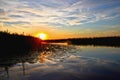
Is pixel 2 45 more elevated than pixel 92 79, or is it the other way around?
pixel 2 45

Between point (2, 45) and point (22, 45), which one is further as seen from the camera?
point (22, 45)

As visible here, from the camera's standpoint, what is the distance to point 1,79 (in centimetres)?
1044

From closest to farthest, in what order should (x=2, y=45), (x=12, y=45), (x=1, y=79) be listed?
(x=1, y=79) < (x=2, y=45) < (x=12, y=45)

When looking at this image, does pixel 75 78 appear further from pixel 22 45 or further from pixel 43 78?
pixel 22 45

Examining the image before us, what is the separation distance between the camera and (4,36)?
1061 inches

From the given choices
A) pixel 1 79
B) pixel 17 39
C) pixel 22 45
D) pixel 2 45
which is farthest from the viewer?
pixel 22 45

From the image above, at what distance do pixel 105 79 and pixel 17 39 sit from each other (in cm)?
2414

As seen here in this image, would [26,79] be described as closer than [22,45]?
Yes

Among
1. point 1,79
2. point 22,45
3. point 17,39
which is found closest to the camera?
point 1,79

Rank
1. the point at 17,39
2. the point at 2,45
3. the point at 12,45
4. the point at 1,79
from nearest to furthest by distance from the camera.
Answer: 1. the point at 1,79
2. the point at 2,45
3. the point at 12,45
4. the point at 17,39

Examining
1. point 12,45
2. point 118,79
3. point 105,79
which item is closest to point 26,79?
point 105,79

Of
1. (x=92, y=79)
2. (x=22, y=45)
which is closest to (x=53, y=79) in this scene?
(x=92, y=79)

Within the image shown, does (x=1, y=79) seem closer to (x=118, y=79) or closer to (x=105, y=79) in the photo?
(x=105, y=79)

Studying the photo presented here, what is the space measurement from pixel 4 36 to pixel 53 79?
17.9m
